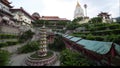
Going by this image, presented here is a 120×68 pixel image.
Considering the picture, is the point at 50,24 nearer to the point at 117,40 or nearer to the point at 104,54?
the point at 117,40

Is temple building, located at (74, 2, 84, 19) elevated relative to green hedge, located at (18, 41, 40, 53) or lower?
elevated

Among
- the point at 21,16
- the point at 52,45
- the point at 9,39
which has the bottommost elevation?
the point at 52,45

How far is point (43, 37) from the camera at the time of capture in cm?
1661

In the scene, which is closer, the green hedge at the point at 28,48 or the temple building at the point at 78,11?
the green hedge at the point at 28,48

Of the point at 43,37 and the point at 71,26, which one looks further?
the point at 71,26

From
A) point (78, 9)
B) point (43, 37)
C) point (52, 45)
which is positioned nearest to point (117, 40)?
point (43, 37)

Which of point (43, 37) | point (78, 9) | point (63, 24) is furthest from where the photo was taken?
point (78, 9)

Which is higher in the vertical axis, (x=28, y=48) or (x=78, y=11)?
(x=78, y=11)

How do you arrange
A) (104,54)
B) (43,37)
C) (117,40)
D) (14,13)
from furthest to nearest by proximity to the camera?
(14,13) → (43,37) → (117,40) → (104,54)

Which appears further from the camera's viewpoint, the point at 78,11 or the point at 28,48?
the point at 78,11

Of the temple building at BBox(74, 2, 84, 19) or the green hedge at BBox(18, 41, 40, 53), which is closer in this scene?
the green hedge at BBox(18, 41, 40, 53)

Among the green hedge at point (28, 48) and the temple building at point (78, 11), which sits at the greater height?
the temple building at point (78, 11)

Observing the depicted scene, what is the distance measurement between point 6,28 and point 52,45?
9.43m

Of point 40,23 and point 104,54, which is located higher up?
point 40,23
